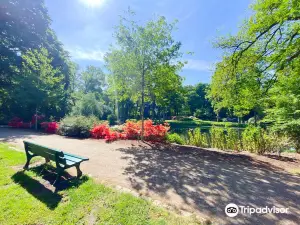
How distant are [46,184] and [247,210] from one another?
12.4 feet

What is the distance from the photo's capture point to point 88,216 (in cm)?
232

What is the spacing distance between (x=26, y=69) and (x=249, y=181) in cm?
1710

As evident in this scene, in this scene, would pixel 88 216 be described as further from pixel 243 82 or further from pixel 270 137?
pixel 270 137

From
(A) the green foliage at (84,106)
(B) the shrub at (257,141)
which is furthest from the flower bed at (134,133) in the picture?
(A) the green foliage at (84,106)

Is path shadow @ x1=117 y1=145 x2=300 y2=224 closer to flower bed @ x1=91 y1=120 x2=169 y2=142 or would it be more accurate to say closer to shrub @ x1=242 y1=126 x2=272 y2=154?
shrub @ x1=242 y1=126 x2=272 y2=154

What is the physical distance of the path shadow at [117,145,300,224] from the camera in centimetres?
258

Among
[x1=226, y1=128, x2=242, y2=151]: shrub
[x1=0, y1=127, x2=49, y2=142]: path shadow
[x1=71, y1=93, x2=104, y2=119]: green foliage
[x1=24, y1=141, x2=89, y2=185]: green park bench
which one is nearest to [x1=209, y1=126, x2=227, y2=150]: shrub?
[x1=226, y1=128, x2=242, y2=151]: shrub

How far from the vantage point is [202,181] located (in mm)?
3652

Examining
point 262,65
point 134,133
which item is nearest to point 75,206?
point 134,133

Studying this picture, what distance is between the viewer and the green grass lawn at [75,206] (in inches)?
88.1

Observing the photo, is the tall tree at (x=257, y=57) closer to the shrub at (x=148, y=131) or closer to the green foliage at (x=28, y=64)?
the shrub at (x=148, y=131)

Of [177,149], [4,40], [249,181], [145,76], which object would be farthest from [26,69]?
[249,181]

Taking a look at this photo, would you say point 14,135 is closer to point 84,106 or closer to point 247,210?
point 247,210

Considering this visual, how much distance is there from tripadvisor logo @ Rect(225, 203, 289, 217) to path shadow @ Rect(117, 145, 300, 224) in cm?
8
